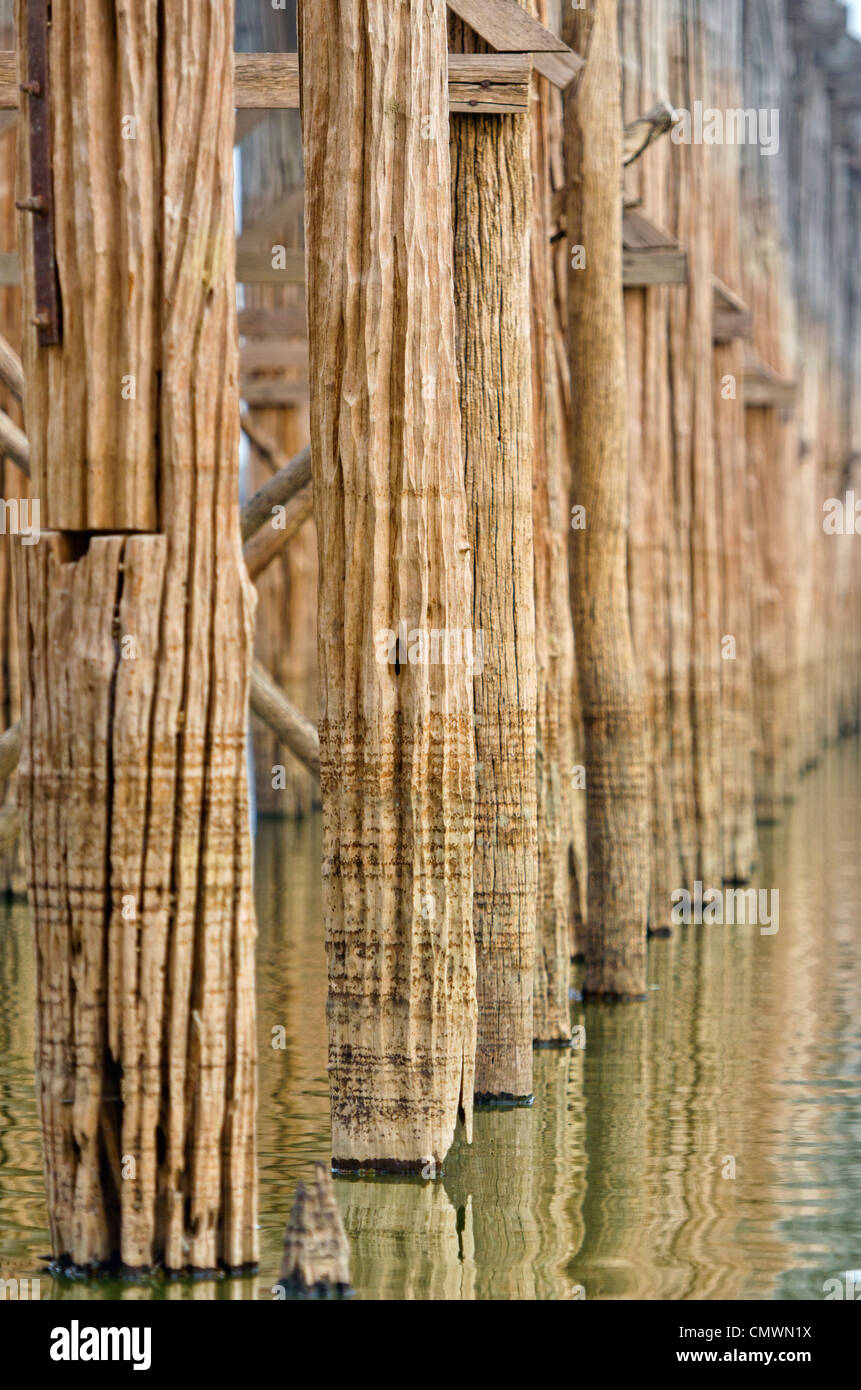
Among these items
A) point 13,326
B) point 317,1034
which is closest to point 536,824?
point 317,1034

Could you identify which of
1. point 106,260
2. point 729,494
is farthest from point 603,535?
point 729,494

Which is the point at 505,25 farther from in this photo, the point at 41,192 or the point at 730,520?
the point at 730,520

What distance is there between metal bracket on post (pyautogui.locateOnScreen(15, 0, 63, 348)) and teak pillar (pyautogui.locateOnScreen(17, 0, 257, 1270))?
0.05 ft

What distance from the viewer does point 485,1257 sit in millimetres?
5477

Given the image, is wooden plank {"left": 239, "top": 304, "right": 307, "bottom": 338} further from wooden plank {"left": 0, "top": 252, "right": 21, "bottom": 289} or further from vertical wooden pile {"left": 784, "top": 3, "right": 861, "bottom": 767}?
vertical wooden pile {"left": 784, "top": 3, "right": 861, "bottom": 767}

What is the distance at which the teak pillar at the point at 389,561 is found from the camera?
5.81 metres

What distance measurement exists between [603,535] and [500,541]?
7.35ft

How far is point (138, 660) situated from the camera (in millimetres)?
4562

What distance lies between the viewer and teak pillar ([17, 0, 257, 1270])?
4.56 metres

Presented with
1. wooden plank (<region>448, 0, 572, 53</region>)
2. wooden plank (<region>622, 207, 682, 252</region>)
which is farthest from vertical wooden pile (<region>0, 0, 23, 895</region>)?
wooden plank (<region>448, 0, 572, 53</region>)

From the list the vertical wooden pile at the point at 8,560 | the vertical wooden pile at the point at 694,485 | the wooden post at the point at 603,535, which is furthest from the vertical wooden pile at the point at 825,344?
the wooden post at the point at 603,535

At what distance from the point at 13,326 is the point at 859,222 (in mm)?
23917

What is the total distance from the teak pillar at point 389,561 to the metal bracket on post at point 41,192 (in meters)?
1.27

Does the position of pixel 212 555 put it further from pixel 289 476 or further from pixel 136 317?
pixel 289 476
